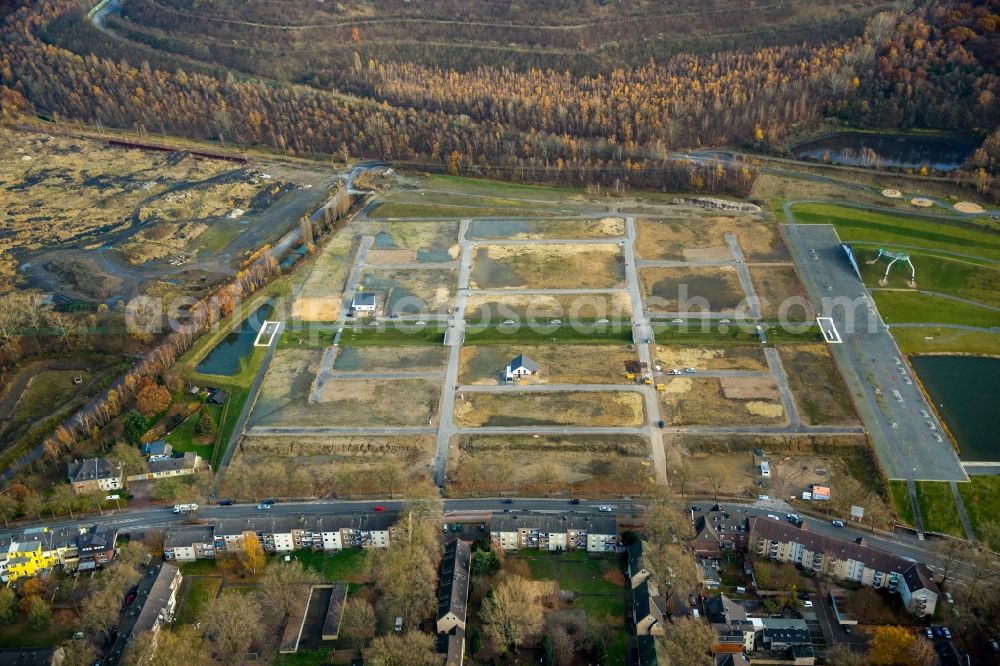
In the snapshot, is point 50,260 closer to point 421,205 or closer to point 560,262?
point 421,205

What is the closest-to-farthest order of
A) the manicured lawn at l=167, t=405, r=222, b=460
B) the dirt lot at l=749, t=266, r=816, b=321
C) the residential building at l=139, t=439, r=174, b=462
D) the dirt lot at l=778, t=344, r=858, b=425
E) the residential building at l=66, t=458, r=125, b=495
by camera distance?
the residential building at l=66, t=458, r=125, b=495 < the residential building at l=139, t=439, r=174, b=462 < the manicured lawn at l=167, t=405, r=222, b=460 < the dirt lot at l=778, t=344, r=858, b=425 < the dirt lot at l=749, t=266, r=816, b=321

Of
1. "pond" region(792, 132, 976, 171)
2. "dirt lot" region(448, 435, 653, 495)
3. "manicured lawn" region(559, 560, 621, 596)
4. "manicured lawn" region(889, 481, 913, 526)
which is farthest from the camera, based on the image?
"pond" region(792, 132, 976, 171)

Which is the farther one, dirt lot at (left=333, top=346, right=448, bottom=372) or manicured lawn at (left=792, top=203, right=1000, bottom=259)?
manicured lawn at (left=792, top=203, right=1000, bottom=259)

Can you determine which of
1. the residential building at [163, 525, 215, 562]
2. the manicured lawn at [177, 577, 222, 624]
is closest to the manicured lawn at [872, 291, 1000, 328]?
the residential building at [163, 525, 215, 562]

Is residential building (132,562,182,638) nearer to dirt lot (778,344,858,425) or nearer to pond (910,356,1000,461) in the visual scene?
dirt lot (778,344,858,425)

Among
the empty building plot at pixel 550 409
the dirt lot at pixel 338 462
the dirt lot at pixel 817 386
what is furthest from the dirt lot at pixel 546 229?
the dirt lot at pixel 338 462

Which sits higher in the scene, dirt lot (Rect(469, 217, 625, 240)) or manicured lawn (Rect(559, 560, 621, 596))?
→ dirt lot (Rect(469, 217, 625, 240))
